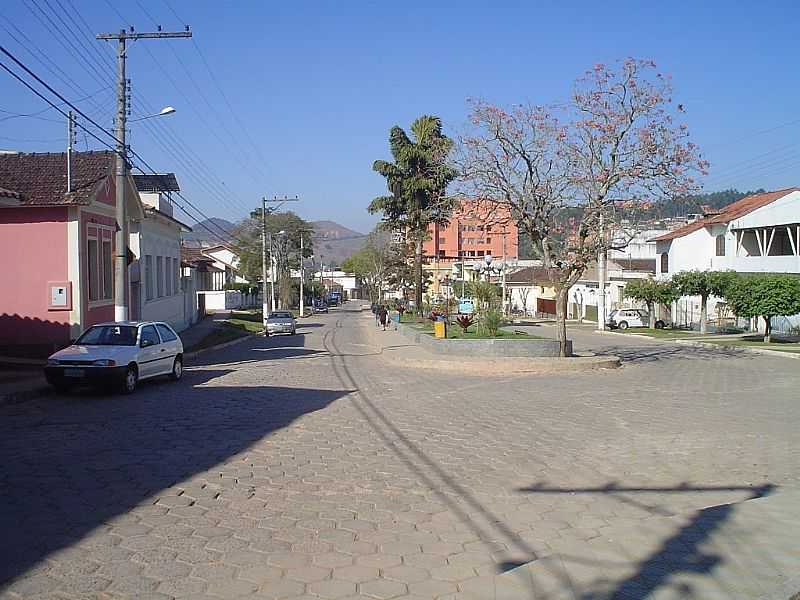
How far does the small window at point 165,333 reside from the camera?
19047 millimetres

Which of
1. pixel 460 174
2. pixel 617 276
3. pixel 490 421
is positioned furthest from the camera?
pixel 617 276

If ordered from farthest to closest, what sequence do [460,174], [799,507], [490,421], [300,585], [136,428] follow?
[460,174] < [490,421] < [136,428] < [799,507] < [300,585]

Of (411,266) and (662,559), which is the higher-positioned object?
(411,266)

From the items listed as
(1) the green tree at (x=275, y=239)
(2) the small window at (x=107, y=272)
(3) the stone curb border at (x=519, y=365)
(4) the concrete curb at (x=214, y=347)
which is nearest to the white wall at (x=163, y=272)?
(4) the concrete curb at (x=214, y=347)

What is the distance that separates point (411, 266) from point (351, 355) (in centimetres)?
3112

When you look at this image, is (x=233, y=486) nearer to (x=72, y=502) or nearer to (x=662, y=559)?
(x=72, y=502)

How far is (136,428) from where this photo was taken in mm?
12078

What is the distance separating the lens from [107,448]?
1038 cm

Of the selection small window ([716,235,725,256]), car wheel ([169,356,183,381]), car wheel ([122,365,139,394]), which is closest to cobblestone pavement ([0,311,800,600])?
car wheel ([122,365,139,394])

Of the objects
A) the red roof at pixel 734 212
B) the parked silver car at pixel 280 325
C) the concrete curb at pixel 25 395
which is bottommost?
the concrete curb at pixel 25 395

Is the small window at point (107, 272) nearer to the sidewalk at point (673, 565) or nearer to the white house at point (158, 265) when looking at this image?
the white house at point (158, 265)

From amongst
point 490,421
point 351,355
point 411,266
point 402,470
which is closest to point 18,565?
point 402,470

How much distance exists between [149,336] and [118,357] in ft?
6.70

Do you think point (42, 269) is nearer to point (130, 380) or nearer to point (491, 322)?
point (130, 380)
